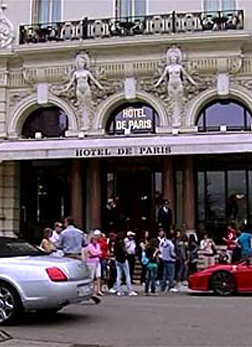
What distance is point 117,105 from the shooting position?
897 inches

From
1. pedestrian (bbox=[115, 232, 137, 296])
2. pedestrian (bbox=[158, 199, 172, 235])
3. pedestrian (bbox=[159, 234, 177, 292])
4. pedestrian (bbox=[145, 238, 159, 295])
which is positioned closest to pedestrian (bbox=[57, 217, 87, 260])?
pedestrian (bbox=[115, 232, 137, 296])

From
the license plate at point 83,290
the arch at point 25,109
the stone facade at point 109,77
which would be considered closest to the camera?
the license plate at point 83,290

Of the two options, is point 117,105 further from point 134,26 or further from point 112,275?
point 112,275

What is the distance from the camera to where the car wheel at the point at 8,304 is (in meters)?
9.80

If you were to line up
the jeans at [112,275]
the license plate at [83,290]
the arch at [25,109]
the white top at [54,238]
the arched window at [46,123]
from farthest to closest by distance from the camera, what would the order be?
the arched window at [46,123]
the arch at [25,109]
the jeans at [112,275]
the white top at [54,238]
the license plate at [83,290]

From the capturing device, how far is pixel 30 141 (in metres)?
22.1

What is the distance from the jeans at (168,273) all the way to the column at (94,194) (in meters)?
5.48

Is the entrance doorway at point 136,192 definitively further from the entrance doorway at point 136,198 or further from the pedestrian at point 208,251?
the pedestrian at point 208,251

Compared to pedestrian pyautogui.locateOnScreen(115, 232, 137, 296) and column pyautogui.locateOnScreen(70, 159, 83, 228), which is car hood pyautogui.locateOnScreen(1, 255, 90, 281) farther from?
column pyautogui.locateOnScreen(70, 159, 83, 228)

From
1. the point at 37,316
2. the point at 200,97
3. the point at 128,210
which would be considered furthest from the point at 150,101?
the point at 37,316

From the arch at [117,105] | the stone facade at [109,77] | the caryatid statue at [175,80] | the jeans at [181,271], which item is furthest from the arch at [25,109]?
the jeans at [181,271]

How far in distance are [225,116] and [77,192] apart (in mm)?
5834

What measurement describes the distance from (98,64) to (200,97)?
12.3 feet

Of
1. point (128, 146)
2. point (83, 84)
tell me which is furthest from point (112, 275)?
point (83, 84)
